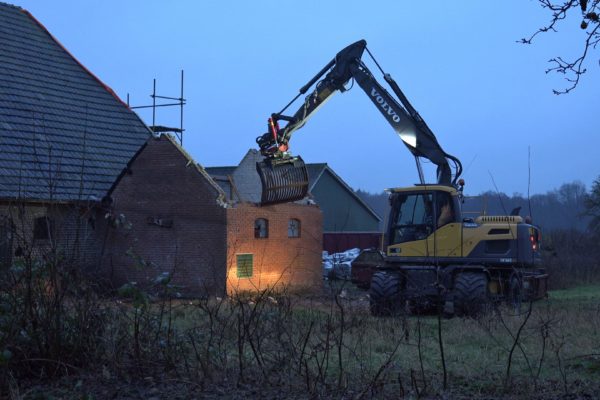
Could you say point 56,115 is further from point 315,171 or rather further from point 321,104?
point 315,171

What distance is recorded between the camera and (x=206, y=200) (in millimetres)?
23797

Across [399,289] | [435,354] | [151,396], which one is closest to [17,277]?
[151,396]

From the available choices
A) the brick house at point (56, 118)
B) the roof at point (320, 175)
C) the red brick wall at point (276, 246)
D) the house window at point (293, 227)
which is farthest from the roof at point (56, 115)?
the roof at point (320, 175)

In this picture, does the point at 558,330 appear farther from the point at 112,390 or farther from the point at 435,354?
the point at 112,390

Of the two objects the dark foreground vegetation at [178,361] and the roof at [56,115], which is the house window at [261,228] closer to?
the roof at [56,115]

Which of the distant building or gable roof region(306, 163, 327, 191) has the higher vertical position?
gable roof region(306, 163, 327, 191)

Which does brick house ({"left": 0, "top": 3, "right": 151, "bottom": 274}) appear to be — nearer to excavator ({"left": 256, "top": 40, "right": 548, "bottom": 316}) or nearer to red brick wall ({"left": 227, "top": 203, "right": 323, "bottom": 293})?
red brick wall ({"left": 227, "top": 203, "right": 323, "bottom": 293})

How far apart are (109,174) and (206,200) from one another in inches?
162

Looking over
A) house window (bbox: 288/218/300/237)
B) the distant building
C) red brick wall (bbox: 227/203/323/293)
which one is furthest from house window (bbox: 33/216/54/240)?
the distant building

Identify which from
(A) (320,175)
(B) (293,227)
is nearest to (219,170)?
(A) (320,175)

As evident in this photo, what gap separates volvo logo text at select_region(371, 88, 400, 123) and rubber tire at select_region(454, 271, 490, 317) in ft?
16.6

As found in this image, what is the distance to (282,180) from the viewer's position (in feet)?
72.6

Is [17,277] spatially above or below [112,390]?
above

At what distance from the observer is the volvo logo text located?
20094 mm
